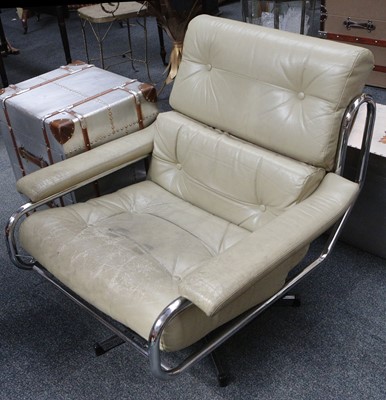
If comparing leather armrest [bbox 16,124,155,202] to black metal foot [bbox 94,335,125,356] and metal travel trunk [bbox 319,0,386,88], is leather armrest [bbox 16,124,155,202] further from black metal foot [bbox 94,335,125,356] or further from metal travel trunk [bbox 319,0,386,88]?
metal travel trunk [bbox 319,0,386,88]

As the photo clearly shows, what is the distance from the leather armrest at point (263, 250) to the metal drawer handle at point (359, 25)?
1.80m

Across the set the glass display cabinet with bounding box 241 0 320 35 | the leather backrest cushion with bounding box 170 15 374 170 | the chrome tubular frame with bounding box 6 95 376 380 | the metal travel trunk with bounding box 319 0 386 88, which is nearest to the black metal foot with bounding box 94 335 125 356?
the chrome tubular frame with bounding box 6 95 376 380

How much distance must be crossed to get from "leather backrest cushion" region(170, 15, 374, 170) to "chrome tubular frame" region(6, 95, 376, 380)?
1.6 inches

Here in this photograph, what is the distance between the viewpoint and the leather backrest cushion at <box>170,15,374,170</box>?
4.52 ft

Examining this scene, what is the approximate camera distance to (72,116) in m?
1.75

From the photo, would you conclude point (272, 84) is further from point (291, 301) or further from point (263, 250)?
point (291, 301)

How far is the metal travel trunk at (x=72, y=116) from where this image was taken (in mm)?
1765

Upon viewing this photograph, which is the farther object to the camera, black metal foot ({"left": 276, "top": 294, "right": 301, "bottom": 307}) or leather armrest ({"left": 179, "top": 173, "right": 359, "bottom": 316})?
black metal foot ({"left": 276, "top": 294, "right": 301, "bottom": 307})

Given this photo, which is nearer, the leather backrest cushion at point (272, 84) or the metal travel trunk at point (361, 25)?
the leather backrest cushion at point (272, 84)

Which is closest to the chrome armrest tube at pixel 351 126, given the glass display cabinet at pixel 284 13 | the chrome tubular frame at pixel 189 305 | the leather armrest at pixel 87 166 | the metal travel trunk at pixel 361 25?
the chrome tubular frame at pixel 189 305

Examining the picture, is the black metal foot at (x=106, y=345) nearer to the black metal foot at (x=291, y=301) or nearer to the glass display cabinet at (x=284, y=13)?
the black metal foot at (x=291, y=301)

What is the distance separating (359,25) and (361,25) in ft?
0.04

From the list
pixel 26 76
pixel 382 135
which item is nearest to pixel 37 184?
pixel 382 135

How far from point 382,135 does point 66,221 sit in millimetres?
1100
